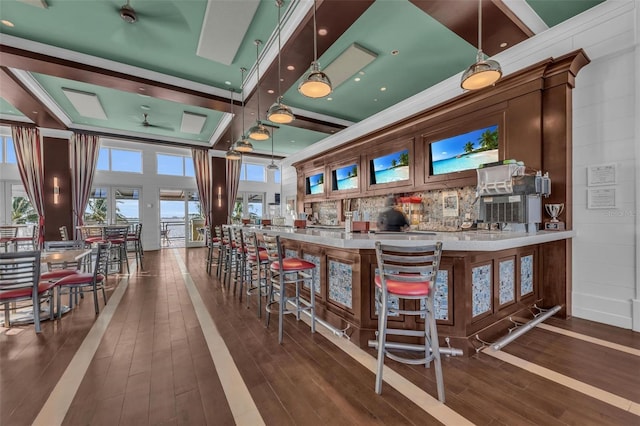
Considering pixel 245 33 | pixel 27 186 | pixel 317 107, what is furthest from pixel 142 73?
pixel 27 186

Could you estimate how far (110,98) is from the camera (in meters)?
6.31

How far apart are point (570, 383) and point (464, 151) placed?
3240mm

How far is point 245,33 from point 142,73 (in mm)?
2582

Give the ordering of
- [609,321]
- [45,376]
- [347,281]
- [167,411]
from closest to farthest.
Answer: [167,411]
[45,376]
[347,281]
[609,321]

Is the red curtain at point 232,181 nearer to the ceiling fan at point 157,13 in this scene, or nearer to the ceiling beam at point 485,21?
the ceiling fan at point 157,13

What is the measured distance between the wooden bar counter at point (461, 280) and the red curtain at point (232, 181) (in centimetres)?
851

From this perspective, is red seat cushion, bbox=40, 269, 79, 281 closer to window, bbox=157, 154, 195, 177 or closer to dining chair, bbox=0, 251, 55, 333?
dining chair, bbox=0, 251, 55, 333

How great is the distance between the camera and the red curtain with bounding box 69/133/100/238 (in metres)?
8.46

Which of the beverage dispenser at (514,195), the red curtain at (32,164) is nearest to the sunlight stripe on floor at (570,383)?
the beverage dispenser at (514,195)

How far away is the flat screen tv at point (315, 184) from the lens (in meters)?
8.18

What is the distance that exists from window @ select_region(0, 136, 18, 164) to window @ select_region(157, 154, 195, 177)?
12.5 ft

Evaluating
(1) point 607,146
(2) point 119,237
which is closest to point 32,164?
(2) point 119,237

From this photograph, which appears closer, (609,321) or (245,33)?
(609,321)

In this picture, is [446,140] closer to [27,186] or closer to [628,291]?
[628,291]
